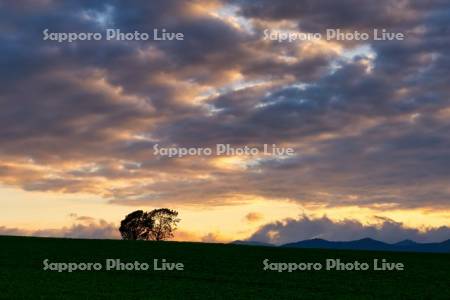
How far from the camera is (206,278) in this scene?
4278cm

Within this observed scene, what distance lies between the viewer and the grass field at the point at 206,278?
3397cm

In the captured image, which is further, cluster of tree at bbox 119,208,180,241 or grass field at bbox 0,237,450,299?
cluster of tree at bbox 119,208,180,241

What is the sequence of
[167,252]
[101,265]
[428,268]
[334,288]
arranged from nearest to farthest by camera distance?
[334,288], [101,265], [428,268], [167,252]

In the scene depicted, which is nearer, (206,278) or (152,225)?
(206,278)

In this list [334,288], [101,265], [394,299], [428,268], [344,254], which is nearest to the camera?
[394,299]

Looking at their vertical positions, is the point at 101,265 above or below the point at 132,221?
A: below

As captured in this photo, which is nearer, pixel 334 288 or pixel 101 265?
pixel 334 288

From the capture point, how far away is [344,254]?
66.4m

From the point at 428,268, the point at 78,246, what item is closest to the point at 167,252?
the point at 78,246

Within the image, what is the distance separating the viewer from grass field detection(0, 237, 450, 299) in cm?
3397

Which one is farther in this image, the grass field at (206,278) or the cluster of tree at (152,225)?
the cluster of tree at (152,225)

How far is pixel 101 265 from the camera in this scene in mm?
47875

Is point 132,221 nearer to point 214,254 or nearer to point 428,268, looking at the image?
point 214,254

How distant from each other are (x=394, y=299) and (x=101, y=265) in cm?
2352
